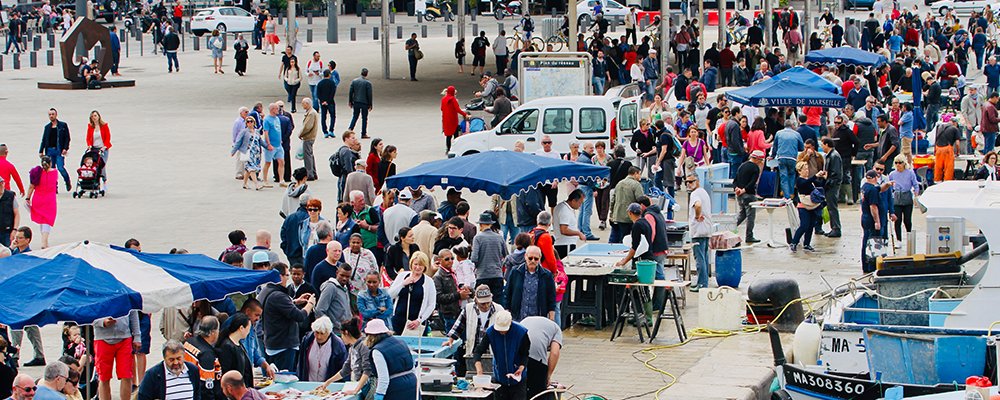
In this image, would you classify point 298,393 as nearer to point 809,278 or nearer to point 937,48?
point 809,278

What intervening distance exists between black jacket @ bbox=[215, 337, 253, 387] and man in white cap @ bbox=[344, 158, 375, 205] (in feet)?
28.2

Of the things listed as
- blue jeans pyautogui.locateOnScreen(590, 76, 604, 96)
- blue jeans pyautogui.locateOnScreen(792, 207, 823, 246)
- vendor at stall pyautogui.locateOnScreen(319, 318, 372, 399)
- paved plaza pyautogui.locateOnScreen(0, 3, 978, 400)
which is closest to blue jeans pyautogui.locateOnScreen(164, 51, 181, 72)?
paved plaza pyautogui.locateOnScreen(0, 3, 978, 400)

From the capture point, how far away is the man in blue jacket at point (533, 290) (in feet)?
50.5

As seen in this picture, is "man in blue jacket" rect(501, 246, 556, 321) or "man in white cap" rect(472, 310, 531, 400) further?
"man in blue jacket" rect(501, 246, 556, 321)

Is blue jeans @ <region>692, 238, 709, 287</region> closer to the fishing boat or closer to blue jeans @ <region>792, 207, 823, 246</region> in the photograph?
the fishing boat

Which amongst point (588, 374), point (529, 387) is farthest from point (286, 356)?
point (588, 374)

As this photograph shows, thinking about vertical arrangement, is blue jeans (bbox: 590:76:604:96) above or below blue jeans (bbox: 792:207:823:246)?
above

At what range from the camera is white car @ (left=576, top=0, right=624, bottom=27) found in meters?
74.0

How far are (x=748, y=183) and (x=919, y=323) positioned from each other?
669cm

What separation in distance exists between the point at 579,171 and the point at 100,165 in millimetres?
10257

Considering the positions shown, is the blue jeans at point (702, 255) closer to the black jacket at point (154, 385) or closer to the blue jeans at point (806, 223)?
the blue jeans at point (806, 223)

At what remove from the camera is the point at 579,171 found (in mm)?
Result: 18906

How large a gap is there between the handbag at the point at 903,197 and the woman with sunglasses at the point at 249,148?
10760 millimetres

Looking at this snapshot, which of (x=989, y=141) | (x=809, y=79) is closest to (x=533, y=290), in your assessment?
(x=809, y=79)
